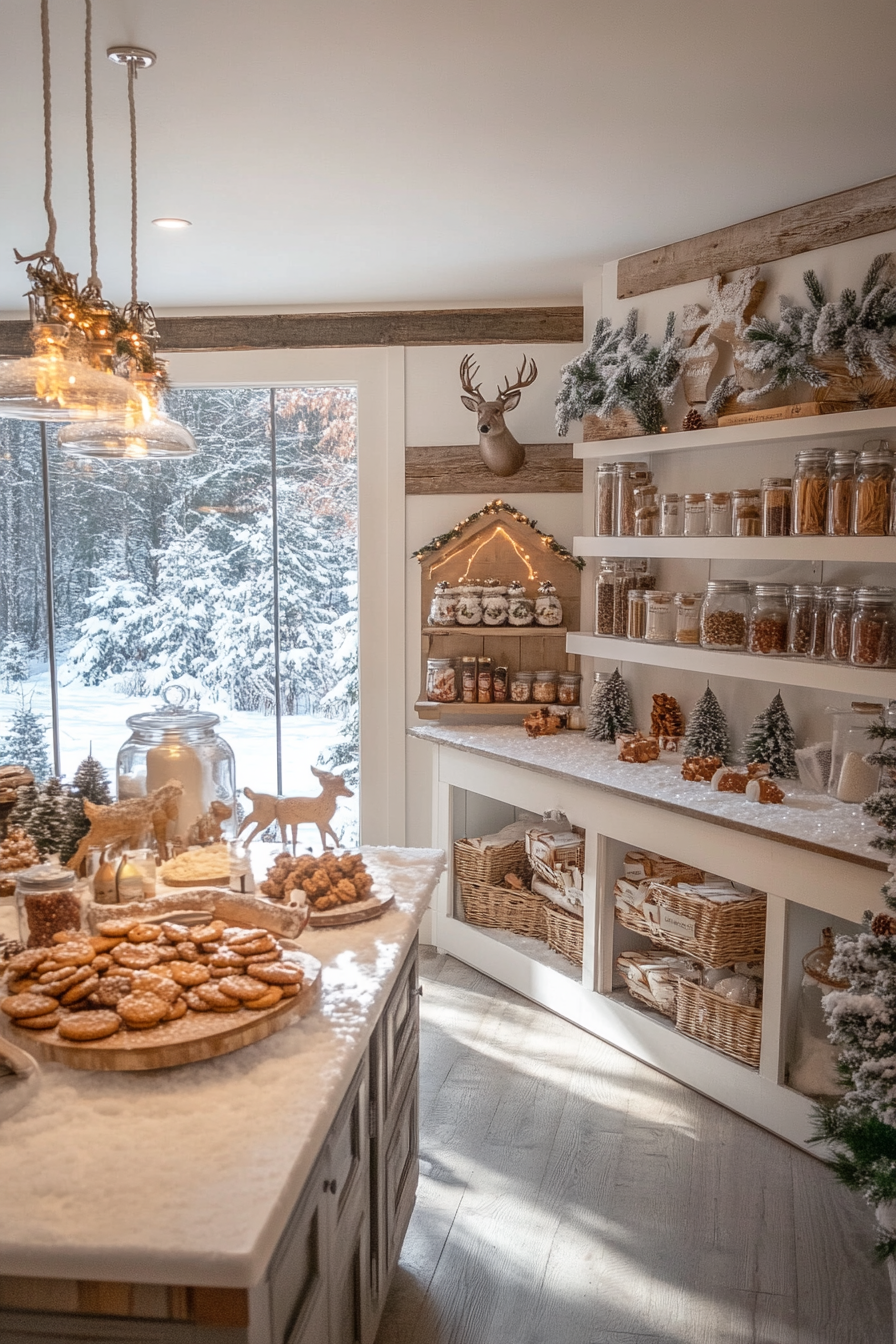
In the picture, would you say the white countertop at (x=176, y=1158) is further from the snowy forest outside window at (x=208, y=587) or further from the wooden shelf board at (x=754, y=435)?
the snowy forest outside window at (x=208, y=587)

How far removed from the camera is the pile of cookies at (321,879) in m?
2.16

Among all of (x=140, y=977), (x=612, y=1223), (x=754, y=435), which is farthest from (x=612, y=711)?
(x=140, y=977)

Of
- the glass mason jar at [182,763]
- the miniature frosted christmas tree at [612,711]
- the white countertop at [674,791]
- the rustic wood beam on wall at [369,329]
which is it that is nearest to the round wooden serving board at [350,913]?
the glass mason jar at [182,763]

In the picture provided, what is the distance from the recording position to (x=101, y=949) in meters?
1.81

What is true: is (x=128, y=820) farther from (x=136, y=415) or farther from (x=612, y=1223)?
(x=612, y=1223)

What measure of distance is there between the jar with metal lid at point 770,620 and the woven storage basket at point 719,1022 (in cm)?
104

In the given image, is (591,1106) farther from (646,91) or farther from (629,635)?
(646,91)

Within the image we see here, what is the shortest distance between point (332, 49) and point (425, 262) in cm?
164

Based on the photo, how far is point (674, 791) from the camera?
10.8 feet

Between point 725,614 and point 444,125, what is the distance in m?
1.67

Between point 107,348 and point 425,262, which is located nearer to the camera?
point 107,348

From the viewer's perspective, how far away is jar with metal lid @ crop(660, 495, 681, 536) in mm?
3645

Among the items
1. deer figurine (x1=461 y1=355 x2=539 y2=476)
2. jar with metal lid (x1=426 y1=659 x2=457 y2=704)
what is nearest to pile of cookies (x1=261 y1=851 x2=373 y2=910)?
jar with metal lid (x1=426 y1=659 x2=457 y2=704)

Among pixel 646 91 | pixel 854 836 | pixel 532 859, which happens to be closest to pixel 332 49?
pixel 646 91
